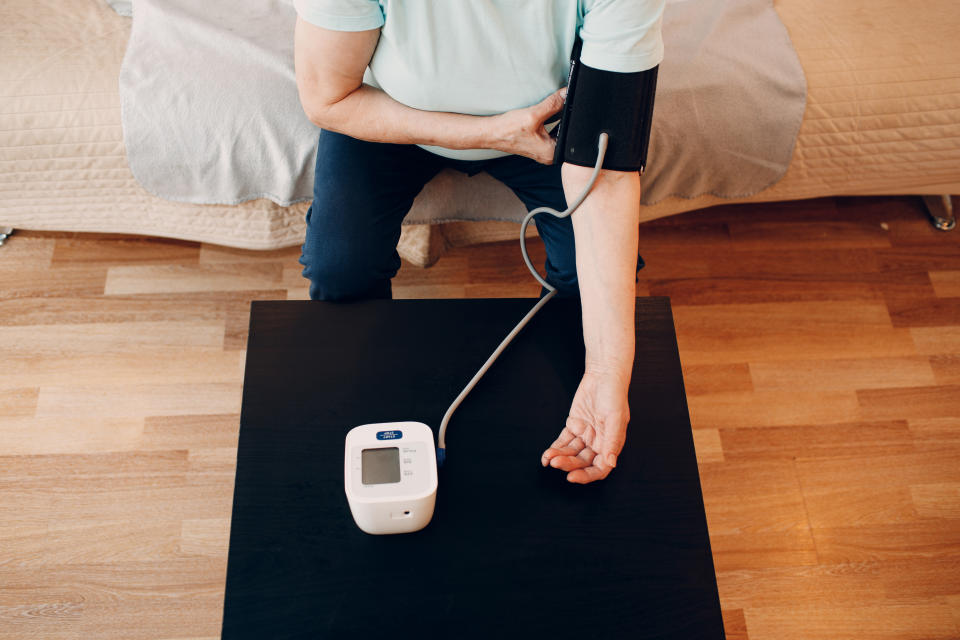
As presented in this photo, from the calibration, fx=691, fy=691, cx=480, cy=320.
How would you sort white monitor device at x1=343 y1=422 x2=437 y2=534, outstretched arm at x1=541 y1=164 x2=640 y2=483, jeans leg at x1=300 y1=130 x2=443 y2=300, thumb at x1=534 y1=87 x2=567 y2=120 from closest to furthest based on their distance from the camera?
white monitor device at x1=343 y1=422 x2=437 y2=534
outstretched arm at x1=541 y1=164 x2=640 y2=483
thumb at x1=534 y1=87 x2=567 y2=120
jeans leg at x1=300 y1=130 x2=443 y2=300

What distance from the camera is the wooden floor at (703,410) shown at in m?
1.12

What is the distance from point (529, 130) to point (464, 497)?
44cm

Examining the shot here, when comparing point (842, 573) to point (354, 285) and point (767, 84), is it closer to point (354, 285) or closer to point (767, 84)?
point (767, 84)

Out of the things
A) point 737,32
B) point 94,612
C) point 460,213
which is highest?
point 737,32

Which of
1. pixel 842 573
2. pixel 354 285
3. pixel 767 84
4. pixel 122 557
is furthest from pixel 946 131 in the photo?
pixel 122 557

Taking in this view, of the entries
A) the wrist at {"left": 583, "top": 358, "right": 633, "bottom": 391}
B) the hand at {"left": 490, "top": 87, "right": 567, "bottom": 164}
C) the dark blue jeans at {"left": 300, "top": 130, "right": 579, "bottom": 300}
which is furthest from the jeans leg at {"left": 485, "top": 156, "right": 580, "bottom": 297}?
the wrist at {"left": 583, "top": 358, "right": 633, "bottom": 391}

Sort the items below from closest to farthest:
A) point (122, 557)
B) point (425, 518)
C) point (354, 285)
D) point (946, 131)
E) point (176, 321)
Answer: point (425, 518), point (354, 285), point (122, 557), point (946, 131), point (176, 321)

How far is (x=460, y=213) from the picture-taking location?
116cm

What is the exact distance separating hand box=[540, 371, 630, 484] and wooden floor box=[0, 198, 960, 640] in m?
0.58

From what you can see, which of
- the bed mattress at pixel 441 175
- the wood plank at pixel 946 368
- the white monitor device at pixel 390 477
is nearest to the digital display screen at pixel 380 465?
the white monitor device at pixel 390 477

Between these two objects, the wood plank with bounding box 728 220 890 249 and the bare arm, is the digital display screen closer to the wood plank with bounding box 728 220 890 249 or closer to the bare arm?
the bare arm

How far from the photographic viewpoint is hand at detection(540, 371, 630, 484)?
0.72 m

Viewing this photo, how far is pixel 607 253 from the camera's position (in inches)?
32.3

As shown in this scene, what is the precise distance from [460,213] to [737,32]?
57 centimetres
